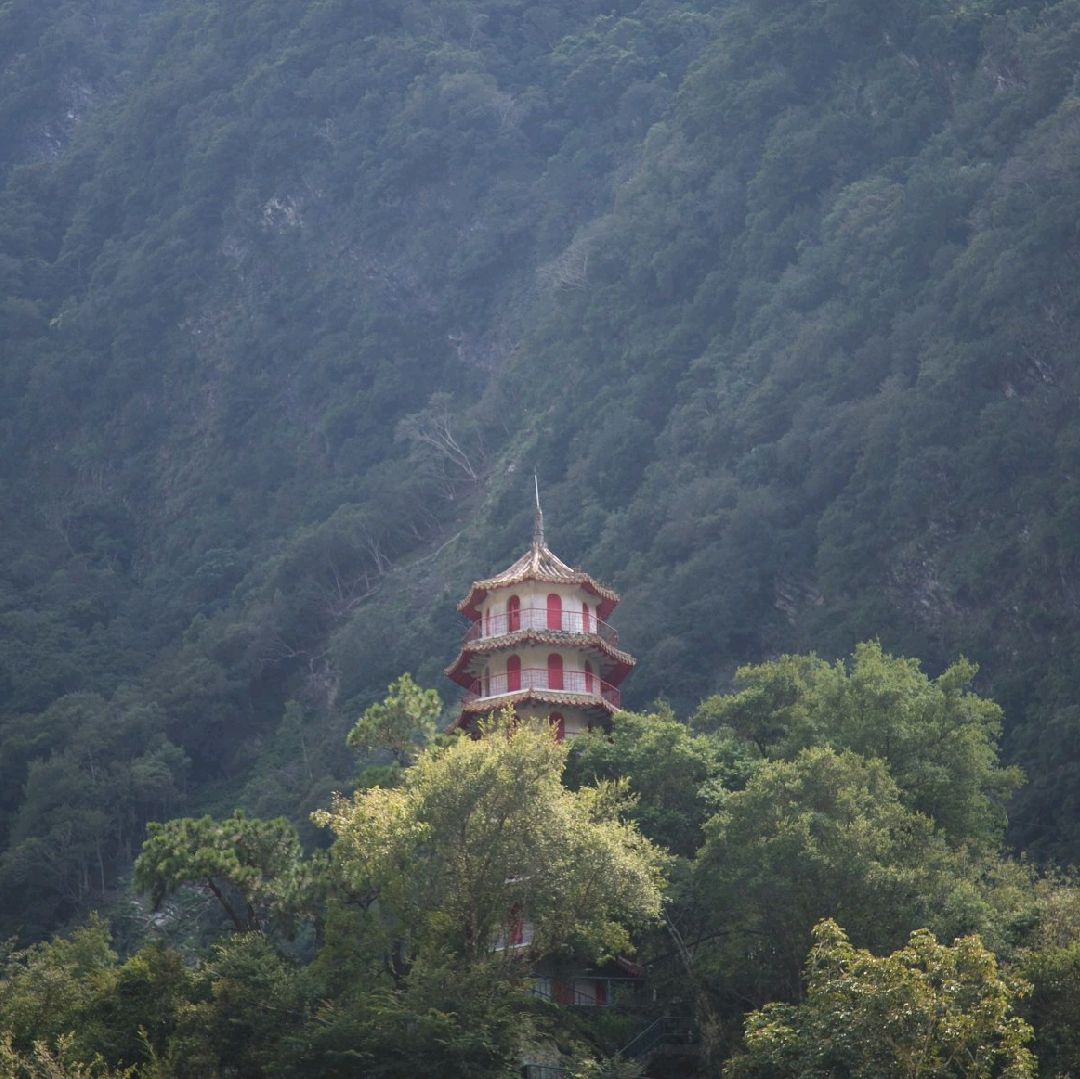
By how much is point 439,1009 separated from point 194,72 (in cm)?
10294

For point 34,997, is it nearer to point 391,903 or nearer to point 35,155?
point 391,903

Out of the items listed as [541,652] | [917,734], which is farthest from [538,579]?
[917,734]

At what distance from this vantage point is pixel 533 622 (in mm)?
54750

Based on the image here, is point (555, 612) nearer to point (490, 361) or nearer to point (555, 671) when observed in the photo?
point (555, 671)

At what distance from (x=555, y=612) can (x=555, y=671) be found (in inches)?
78.9

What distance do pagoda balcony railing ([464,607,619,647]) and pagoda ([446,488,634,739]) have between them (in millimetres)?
27

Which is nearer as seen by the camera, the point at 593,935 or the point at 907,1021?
the point at 907,1021

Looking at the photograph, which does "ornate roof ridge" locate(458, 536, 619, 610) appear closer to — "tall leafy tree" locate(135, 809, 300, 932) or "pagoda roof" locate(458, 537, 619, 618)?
"pagoda roof" locate(458, 537, 619, 618)

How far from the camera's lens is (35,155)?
142 metres

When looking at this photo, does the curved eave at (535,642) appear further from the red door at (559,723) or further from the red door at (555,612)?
the red door at (559,723)

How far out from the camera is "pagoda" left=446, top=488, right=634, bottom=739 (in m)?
52.9

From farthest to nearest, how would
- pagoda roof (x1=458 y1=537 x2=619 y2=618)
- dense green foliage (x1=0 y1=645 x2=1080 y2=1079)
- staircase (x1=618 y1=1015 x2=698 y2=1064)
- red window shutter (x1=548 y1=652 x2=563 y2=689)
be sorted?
pagoda roof (x1=458 y1=537 x2=619 y2=618)
red window shutter (x1=548 y1=652 x2=563 y2=689)
staircase (x1=618 y1=1015 x2=698 y2=1064)
dense green foliage (x1=0 y1=645 x2=1080 y2=1079)

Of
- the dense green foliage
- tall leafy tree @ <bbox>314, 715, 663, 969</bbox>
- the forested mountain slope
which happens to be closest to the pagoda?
the dense green foliage

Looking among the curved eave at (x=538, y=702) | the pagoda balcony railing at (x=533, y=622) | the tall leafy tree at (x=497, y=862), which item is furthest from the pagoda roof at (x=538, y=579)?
the tall leafy tree at (x=497, y=862)
